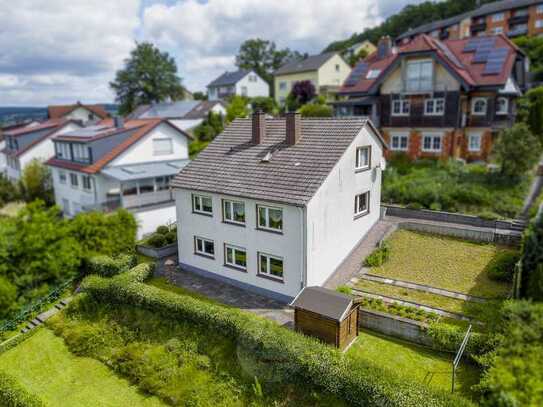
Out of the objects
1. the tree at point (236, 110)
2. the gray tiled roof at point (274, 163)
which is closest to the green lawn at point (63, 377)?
the gray tiled roof at point (274, 163)

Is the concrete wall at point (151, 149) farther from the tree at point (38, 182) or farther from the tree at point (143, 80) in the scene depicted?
the tree at point (143, 80)

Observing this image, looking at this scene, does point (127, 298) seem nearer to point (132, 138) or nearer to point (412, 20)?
point (132, 138)

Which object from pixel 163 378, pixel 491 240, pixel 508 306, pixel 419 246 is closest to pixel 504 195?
pixel 491 240

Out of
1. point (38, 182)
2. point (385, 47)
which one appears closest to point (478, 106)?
point (385, 47)

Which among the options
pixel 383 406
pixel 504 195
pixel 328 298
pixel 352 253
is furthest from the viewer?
pixel 504 195

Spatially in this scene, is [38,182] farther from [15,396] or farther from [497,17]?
[497,17]

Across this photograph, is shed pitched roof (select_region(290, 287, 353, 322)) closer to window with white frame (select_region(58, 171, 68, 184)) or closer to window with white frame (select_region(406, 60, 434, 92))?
window with white frame (select_region(406, 60, 434, 92))
